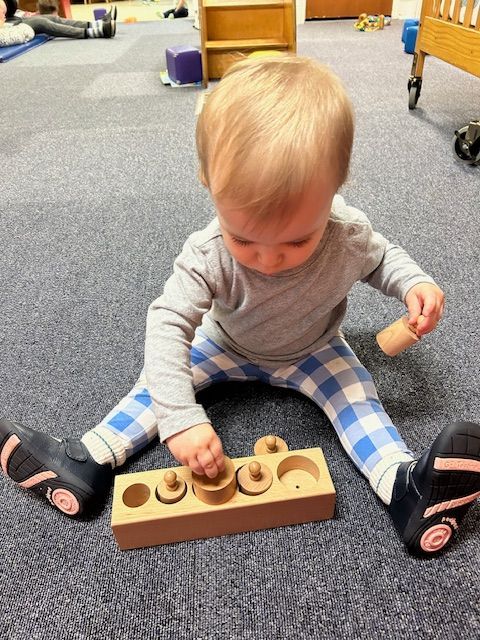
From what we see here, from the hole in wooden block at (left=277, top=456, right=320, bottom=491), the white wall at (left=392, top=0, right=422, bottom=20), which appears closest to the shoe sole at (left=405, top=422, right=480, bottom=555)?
the hole in wooden block at (left=277, top=456, right=320, bottom=491)

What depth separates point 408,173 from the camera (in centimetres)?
138

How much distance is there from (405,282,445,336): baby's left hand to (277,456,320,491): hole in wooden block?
0.64 ft

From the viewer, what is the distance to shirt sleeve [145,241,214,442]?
560 mm

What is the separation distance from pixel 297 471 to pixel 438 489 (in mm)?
165

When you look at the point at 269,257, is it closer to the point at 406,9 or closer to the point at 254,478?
the point at 254,478

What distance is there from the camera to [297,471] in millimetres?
615

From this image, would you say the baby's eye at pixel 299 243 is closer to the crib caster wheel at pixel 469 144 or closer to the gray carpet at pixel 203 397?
the gray carpet at pixel 203 397

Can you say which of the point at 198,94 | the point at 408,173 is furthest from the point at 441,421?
the point at 198,94

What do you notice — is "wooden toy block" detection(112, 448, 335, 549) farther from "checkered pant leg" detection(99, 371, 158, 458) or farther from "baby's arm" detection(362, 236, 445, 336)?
"baby's arm" detection(362, 236, 445, 336)

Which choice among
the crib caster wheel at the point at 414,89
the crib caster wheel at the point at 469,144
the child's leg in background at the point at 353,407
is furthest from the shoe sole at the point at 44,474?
the crib caster wheel at the point at 414,89

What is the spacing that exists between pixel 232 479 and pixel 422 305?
29 centimetres

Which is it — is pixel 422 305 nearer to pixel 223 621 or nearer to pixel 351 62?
pixel 223 621

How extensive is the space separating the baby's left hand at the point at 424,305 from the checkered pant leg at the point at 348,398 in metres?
0.11

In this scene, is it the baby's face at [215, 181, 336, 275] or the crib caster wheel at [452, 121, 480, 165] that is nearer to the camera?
the baby's face at [215, 181, 336, 275]
